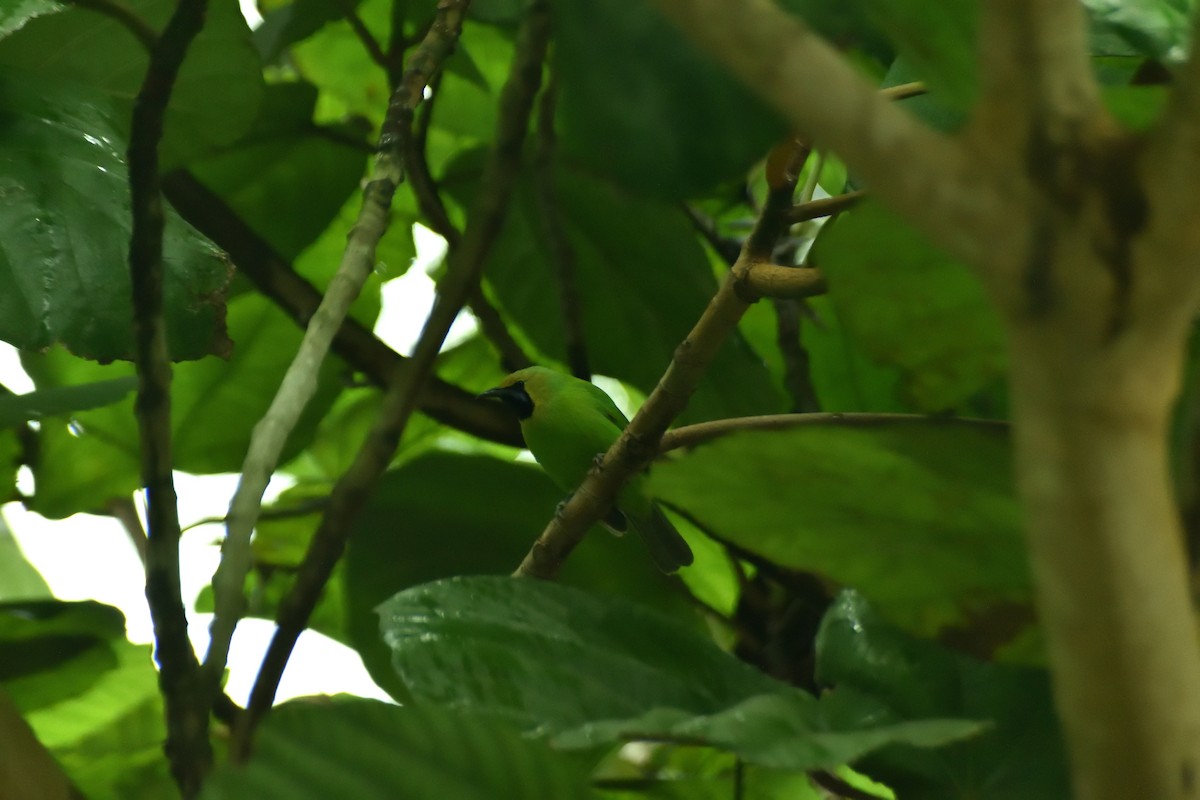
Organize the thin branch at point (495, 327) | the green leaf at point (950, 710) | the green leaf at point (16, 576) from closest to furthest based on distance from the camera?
the green leaf at point (950, 710), the thin branch at point (495, 327), the green leaf at point (16, 576)

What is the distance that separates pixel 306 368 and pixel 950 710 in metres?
0.30

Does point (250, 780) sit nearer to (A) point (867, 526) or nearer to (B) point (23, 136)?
(A) point (867, 526)

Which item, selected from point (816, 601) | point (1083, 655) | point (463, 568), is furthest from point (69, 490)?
point (1083, 655)

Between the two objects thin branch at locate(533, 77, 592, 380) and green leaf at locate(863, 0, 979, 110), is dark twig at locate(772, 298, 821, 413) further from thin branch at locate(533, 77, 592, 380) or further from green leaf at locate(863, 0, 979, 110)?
green leaf at locate(863, 0, 979, 110)

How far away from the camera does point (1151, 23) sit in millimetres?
483

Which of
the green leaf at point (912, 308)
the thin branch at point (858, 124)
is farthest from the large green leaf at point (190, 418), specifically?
the thin branch at point (858, 124)

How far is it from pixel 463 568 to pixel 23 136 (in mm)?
500

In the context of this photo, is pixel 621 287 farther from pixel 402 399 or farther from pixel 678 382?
pixel 402 399

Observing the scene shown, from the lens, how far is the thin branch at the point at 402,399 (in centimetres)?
28

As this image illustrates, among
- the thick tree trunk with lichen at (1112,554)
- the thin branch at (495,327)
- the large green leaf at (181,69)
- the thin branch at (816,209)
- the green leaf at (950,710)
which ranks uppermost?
the large green leaf at (181,69)

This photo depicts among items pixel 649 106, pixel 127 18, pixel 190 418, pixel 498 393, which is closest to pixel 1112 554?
pixel 649 106

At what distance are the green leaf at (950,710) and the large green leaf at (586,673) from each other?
28 mm

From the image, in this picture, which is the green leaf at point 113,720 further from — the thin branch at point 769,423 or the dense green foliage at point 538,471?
the thin branch at point 769,423

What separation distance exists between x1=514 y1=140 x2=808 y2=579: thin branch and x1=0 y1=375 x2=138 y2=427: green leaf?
0.83 feet
